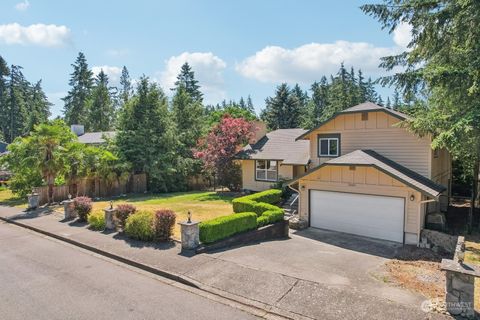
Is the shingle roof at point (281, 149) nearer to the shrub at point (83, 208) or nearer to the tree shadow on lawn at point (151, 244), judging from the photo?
the tree shadow on lawn at point (151, 244)

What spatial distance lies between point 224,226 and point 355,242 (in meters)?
5.84

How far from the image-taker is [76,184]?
68.0 feet

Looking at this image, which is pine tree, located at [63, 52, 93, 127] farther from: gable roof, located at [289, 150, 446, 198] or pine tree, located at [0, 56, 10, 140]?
gable roof, located at [289, 150, 446, 198]

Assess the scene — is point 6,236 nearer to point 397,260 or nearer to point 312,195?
point 312,195

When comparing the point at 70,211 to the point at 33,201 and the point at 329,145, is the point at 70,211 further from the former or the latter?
the point at 329,145

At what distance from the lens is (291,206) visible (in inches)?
725

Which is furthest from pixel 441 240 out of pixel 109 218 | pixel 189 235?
pixel 109 218

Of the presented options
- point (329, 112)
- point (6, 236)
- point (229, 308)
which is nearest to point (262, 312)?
point (229, 308)

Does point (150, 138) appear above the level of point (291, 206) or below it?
above

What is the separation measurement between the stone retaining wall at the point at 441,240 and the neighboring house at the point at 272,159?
345 inches

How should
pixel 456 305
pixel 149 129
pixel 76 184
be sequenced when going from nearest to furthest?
pixel 456 305 < pixel 76 184 < pixel 149 129

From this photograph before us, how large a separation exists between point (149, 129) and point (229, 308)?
67.6ft

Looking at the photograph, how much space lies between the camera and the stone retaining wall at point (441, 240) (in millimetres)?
11727

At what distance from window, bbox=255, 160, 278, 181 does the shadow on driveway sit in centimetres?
788
